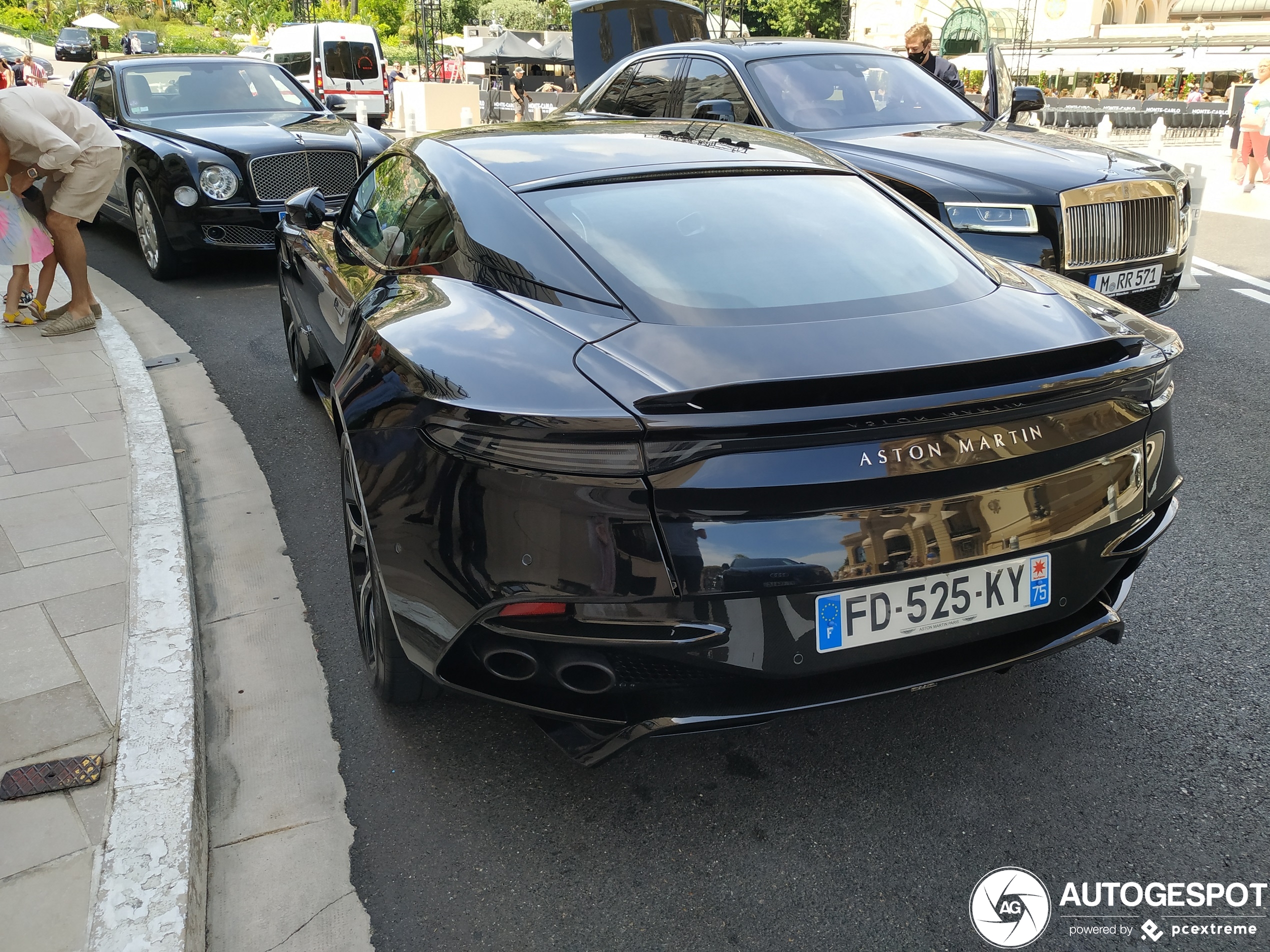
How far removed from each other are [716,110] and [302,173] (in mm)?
3319

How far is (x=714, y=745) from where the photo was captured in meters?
2.68

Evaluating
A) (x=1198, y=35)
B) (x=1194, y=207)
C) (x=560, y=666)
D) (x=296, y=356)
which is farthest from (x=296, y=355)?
(x=1198, y=35)

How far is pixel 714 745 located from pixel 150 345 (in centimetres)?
515

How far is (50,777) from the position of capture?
248 cm

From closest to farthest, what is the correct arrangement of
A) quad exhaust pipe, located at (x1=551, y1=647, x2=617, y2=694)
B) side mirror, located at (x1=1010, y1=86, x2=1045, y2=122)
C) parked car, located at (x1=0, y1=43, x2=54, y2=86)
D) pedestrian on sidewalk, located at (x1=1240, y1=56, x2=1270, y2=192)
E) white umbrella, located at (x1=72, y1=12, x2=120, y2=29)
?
quad exhaust pipe, located at (x1=551, y1=647, x2=617, y2=694), side mirror, located at (x1=1010, y1=86, x2=1045, y2=122), pedestrian on sidewalk, located at (x1=1240, y1=56, x2=1270, y2=192), parked car, located at (x1=0, y1=43, x2=54, y2=86), white umbrella, located at (x1=72, y1=12, x2=120, y2=29)

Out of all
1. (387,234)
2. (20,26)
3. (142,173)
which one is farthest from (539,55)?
(20,26)

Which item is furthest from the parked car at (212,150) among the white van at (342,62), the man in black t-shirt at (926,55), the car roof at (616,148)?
the white van at (342,62)

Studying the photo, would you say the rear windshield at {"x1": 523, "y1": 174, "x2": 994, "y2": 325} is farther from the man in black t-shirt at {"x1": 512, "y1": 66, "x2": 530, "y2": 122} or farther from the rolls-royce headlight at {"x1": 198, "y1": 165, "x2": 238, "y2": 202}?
the man in black t-shirt at {"x1": 512, "y1": 66, "x2": 530, "y2": 122}

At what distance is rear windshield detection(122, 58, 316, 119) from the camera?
28.6ft

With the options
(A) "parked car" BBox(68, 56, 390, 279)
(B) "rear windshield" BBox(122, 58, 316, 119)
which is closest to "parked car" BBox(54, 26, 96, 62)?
(B) "rear windshield" BBox(122, 58, 316, 119)

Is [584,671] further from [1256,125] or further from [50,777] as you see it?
[1256,125]

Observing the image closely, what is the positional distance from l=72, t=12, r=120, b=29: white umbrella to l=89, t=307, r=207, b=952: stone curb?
58755 mm

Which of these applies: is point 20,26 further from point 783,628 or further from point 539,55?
point 783,628

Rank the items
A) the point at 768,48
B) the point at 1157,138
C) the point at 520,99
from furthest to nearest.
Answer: the point at 520,99
the point at 1157,138
the point at 768,48
